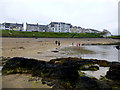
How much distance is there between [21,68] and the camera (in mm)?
10773

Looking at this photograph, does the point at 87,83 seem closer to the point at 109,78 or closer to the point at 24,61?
the point at 109,78

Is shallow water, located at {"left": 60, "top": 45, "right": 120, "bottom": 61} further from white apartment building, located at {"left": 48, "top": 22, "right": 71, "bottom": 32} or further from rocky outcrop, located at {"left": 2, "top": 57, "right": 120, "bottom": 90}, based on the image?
white apartment building, located at {"left": 48, "top": 22, "right": 71, "bottom": 32}

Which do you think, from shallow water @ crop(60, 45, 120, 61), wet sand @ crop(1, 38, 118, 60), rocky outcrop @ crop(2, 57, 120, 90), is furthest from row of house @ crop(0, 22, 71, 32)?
rocky outcrop @ crop(2, 57, 120, 90)

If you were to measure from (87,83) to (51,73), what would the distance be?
2.88 metres

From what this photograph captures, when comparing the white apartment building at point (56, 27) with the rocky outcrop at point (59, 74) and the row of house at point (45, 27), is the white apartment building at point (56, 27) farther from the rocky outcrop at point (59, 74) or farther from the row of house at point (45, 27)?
the rocky outcrop at point (59, 74)

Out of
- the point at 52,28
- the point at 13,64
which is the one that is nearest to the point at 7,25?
the point at 52,28

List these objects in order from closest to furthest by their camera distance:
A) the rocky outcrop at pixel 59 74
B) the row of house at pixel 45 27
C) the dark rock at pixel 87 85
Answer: the dark rock at pixel 87 85, the rocky outcrop at pixel 59 74, the row of house at pixel 45 27

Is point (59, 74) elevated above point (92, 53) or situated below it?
above

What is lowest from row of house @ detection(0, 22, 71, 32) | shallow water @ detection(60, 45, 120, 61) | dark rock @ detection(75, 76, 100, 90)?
shallow water @ detection(60, 45, 120, 61)

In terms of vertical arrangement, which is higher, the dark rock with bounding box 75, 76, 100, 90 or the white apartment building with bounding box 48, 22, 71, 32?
the white apartment building with bounding box 48, 22, 71, 32

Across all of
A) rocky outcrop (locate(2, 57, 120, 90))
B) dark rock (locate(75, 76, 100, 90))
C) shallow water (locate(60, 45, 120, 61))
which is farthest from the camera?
shallow water (locate(60, 45, 120, 61))

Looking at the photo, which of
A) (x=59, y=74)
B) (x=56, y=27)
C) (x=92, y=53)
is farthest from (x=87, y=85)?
(x=56, y=27)

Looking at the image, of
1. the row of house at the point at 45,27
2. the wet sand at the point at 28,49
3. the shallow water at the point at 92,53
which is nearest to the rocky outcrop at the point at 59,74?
the wet sand at the point at 28,49

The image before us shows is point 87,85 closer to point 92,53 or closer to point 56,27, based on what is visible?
point 92,53
